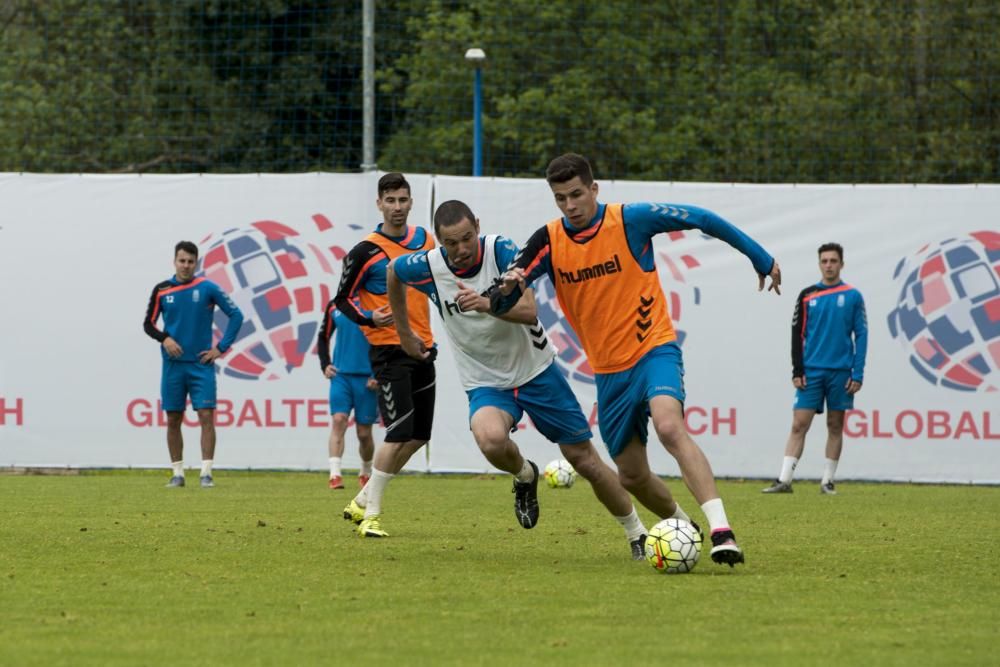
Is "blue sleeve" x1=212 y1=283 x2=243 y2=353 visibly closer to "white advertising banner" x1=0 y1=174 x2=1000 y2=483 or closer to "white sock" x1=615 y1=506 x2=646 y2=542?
"white advertising banner" x1=0 y1=174 x2=1000 y2=483

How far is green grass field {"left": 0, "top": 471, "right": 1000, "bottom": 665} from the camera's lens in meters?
5.76

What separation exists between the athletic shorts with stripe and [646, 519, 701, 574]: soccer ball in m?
2.89

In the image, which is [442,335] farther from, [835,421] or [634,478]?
[634,478]

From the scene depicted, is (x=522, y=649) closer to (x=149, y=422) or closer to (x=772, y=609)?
(x=772, y=609)

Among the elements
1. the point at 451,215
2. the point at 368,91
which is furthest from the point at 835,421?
the point at 451,215

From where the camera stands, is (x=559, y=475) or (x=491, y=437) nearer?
(x=491, y=437)

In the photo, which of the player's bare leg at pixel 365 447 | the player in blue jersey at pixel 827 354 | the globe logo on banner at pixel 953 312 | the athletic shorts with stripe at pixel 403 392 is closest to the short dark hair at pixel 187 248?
the player's bare leg at pixel 365 447

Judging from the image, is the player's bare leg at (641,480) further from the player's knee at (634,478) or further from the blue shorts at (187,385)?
the blue shorts at (187,385)

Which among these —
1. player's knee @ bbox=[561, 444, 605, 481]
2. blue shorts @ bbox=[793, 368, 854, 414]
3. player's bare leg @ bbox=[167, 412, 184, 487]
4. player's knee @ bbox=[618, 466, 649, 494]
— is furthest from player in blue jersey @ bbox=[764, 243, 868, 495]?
player's knee @ bbox=[618, 466, 649, 494]

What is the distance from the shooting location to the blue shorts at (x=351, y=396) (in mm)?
15633

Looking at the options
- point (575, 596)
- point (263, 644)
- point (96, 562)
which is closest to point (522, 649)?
point (263, 644)

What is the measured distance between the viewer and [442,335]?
666 inches

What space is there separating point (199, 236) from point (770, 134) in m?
12.8

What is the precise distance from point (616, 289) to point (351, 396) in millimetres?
7826
